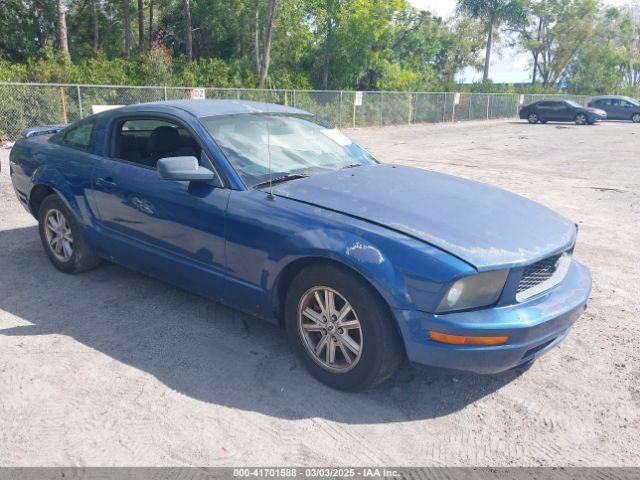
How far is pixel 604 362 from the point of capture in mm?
3594

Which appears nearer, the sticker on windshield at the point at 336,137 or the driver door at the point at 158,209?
the driver door at the point at 158,209

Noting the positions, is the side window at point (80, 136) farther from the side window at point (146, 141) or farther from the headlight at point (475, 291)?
the headlight at point (475, 291)

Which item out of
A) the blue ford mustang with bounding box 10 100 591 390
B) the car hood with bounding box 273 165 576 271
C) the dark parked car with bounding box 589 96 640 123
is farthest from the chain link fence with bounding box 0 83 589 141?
the car hood with bounding box 273 165 576 271

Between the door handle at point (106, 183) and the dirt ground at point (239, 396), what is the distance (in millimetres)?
891

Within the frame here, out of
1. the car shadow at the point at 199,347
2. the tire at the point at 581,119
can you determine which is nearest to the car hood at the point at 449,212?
the car shadow at the point at 199,347

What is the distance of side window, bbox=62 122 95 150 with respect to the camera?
4660mm

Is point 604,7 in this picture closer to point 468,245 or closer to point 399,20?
point 399,20

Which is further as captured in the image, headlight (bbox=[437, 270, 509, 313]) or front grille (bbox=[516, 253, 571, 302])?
front grille (bbox=[516, 253, 571, 302])

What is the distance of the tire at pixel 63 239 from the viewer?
475cm

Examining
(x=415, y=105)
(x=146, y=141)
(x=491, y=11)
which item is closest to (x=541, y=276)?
(x=146, y=141)

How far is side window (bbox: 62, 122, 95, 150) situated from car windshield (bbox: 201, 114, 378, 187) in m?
1.38

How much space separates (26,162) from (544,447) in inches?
195

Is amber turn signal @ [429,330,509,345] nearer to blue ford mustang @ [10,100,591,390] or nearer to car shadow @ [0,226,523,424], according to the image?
blue ford mustang @ [10,100,591,390]

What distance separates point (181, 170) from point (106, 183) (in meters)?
1.14
